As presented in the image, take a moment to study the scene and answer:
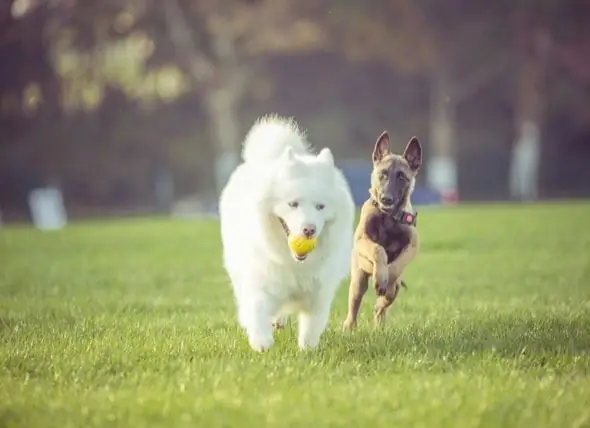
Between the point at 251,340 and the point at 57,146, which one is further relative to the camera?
the point at 57,146

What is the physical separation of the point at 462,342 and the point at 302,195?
4.16 ft

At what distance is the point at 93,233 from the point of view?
18.0 m

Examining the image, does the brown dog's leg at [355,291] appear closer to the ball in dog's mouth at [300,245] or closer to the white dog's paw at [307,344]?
the white dog's paw at [307,344]

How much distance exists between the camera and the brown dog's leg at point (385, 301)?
6125 mm

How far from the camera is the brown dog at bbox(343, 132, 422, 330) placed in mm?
5973

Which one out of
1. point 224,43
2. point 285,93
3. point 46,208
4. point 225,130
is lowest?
point 46,208

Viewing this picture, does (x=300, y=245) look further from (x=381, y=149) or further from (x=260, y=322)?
(x=381, y=149)

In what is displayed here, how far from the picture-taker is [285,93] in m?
29.8

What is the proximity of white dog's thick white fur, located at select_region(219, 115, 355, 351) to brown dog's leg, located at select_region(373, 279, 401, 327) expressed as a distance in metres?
0.33

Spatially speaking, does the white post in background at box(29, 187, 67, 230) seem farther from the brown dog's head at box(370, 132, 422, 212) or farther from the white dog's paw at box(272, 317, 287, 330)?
the brown dog's head at box(370, 132, 422, 212)

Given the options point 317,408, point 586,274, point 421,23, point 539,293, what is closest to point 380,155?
point 317,408

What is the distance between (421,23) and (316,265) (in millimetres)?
23505

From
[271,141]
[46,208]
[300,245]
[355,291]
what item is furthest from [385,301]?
[46,208]

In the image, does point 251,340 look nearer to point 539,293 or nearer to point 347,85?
point 539,293
